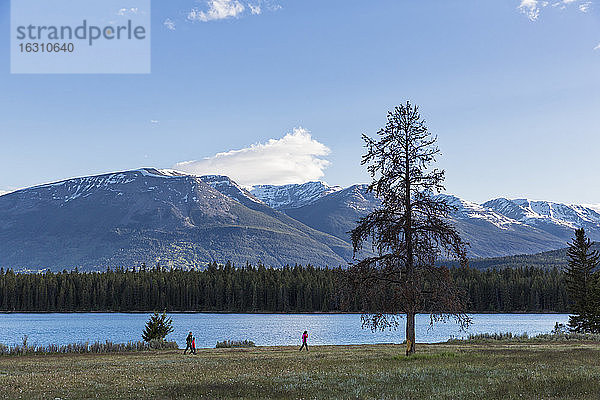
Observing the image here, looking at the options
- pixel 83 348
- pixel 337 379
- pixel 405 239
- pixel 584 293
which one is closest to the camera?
pixel 337 379

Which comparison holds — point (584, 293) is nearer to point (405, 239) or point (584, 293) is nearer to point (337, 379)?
point (405, 239)

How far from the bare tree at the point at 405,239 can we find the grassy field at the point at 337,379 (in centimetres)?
399

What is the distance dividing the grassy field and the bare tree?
13.1 ft

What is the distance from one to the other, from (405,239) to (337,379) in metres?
14.3

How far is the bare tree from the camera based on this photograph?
133 ft

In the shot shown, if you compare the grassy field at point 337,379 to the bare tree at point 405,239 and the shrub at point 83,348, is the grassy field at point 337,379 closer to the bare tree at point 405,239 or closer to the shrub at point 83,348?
Answer: the bare tree at point 405,239

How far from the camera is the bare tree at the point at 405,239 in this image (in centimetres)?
4056

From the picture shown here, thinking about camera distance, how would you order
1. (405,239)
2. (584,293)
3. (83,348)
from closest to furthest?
(405,239) < (83,348) < (584,293)

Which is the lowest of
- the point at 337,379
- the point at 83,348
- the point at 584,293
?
the point at 83,348

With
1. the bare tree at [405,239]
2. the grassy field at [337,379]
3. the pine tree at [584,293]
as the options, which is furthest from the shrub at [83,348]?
the pine tree at [584,293]

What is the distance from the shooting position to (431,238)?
1651 inches

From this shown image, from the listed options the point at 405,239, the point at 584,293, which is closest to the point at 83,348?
the point at 405,239

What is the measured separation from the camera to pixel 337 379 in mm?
30125

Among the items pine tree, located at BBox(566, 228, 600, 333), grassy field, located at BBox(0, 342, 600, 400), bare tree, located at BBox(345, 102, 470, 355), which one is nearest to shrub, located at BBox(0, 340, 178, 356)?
grassy field, located at BBox(0, 342, 600, 400)
